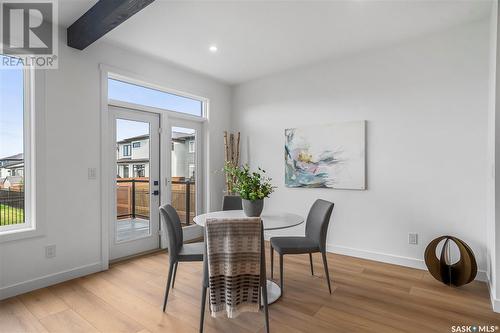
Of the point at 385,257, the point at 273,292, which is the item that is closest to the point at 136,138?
the point at 273,292

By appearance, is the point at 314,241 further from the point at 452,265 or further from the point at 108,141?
the point at 108,141

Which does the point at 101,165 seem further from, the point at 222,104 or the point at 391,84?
the point at 391,84

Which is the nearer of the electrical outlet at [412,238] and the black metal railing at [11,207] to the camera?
the black metal railing at [11,207]

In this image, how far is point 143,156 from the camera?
3.75 meters

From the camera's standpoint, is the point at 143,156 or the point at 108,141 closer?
the point at 108,141

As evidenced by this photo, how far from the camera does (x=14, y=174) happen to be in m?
2.69

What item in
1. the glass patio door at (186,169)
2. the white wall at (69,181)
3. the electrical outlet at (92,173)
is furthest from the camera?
the glass patio door at (186,169)

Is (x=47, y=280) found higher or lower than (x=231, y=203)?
lower

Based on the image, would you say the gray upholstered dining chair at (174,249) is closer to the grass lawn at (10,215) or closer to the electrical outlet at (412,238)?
the grass lawn at (10,215)

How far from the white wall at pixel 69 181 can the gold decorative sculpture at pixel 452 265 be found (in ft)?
12.1

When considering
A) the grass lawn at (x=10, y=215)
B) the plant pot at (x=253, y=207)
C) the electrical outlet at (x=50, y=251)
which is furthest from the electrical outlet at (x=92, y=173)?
the plant pot at (x=253, y=207)

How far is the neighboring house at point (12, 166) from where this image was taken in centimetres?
264

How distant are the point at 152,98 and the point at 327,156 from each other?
8.53 ft

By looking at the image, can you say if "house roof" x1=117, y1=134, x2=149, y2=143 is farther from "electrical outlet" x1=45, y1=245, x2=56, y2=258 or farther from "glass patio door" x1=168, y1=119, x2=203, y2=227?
"electrical outlet" x1=45, y1=245, x2=56, y2=258
